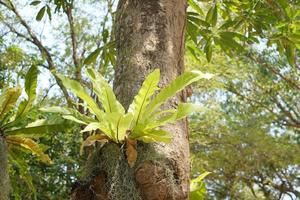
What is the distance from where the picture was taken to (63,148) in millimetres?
6230

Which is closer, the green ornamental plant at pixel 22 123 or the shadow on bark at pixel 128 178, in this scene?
the shadow on bark at pixel 128 178

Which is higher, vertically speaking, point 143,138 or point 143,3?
point 143,3

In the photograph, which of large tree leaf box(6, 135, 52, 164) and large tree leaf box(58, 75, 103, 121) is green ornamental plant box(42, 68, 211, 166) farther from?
large tree leaf box(6, 135, 52, 164)

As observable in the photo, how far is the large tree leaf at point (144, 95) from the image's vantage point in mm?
1605

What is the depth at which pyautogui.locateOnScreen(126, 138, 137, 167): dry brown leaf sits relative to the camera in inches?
60.7

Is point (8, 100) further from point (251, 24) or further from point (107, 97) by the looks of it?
point (251, 24)

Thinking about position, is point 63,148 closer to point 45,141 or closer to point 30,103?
point 45,141

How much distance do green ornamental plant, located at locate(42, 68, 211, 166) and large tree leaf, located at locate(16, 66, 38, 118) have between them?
371 millimetres

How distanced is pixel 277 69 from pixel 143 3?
22.1 feet

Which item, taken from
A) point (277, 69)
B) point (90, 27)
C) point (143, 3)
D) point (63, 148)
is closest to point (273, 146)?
point (277, 69)

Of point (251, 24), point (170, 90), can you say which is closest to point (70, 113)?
point (170, 90)

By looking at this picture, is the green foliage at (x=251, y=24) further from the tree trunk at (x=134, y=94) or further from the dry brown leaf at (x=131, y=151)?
the dry brown leaf at (x=131, y=151)

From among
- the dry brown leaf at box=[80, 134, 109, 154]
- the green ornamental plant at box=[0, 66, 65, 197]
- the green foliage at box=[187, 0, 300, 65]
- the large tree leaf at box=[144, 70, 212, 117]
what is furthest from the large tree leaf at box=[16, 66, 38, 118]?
the green foliage at box=[187, 0, 300, 65]

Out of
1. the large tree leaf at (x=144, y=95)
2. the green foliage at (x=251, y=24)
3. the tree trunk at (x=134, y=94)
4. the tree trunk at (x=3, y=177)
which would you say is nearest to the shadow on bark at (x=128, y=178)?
the tree trunk at (x=134, y=94)
